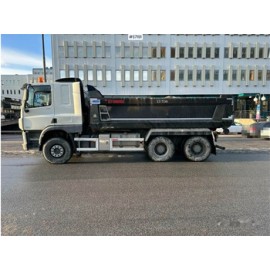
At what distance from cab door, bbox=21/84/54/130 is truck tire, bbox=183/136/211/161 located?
4.74 m

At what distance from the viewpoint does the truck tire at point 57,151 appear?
7.29 metres

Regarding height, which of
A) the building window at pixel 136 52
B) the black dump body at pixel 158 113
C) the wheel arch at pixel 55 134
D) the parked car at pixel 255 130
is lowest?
the parked car at pixel 255 130

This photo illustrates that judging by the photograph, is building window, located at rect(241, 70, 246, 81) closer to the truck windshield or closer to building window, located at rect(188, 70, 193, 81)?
building window, located at rect(188, 70, 193, 81)

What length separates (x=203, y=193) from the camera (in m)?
4.70

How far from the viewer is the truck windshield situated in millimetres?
7082

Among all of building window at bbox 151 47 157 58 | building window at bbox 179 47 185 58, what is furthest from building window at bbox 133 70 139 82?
building window at bbox 179 47 185 58

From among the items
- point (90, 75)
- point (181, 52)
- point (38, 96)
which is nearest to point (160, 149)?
point (38, 96)

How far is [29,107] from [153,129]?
4172mm

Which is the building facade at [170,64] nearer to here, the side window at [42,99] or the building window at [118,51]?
the building window at [118,51]

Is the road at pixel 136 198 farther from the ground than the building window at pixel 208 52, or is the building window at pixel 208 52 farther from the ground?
the building window at pixel 208 52

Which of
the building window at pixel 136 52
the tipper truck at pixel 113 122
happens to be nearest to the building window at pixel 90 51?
the building window at pixel 136 52

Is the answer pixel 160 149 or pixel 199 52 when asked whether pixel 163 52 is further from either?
pixel 160 149

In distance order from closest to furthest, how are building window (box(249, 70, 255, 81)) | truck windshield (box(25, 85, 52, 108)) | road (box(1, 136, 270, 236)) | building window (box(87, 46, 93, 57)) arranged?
1. road (box(1, 136, 270, 236))
2. truck windshield (box(25, 85, 52, 108))
3. building window (box(87, 46, 93, 57))
4. building window (box(249, 70, 255, 81))

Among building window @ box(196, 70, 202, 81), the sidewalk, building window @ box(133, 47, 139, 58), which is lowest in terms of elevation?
the sidewalk
